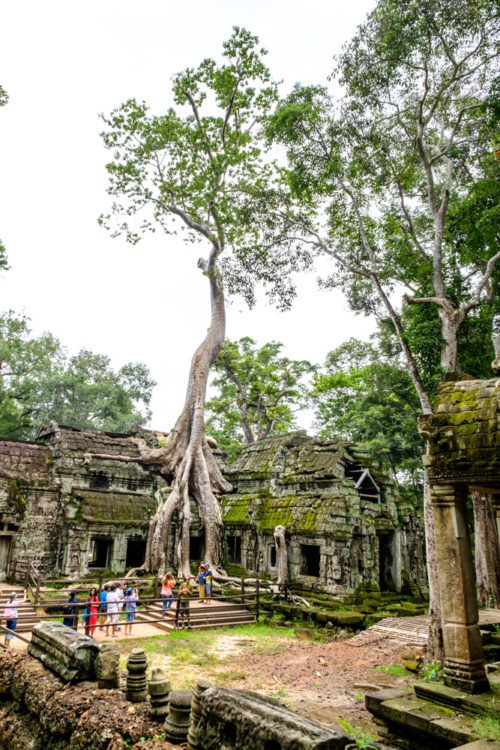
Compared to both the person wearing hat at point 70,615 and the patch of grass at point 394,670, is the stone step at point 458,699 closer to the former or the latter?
the patch of grass at point 394,670

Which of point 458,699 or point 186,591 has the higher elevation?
point 458,699

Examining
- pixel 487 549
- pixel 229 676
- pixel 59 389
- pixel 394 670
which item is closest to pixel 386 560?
pixel 487 549

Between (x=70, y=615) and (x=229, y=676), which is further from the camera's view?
(x=70, y=615)

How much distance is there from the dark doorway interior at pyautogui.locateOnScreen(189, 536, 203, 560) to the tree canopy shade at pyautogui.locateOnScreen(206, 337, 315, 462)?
11.1 meters

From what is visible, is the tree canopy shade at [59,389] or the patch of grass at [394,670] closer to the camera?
the patch of grass at [394,670]

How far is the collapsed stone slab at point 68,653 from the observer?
4.64 m

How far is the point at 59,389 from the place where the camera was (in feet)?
108

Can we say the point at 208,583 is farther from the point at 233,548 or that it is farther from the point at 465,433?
Answer: the point at 465,433

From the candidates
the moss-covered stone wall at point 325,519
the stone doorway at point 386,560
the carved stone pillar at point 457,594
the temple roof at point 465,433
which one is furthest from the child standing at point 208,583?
the temple roof at point 465,433

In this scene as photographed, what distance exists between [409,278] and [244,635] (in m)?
10.5

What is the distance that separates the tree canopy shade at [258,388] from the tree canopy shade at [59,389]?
7473mm

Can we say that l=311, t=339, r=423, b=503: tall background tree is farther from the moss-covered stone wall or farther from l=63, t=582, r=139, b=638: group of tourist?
l=63, t=582, r=139, b=638: group of tourist

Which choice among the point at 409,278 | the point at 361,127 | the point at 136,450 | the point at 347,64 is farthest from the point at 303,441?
the point at 347,64

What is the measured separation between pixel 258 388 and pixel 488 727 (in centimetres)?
2675
